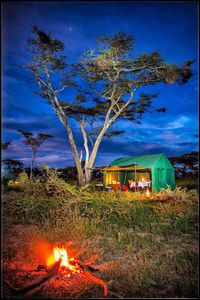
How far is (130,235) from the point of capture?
185 inches

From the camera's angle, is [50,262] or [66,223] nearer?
[50,262]

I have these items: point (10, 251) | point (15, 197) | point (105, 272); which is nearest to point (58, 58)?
point (15, 197)

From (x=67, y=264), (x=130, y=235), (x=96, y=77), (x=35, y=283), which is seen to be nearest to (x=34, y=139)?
(x=96, y=77)

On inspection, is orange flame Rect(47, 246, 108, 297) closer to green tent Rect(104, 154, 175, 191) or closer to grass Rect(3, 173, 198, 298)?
grass Rect(3, 173, 198, 298)

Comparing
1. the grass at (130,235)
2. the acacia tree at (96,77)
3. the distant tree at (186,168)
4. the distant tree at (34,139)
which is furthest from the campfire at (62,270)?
the distant tree at (34,139)

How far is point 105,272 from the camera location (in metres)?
3.17

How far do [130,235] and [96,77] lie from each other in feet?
31.4

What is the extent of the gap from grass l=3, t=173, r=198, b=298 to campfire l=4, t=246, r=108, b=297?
0.64 ft

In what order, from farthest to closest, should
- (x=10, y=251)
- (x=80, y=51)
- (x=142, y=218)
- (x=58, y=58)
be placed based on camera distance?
1. (x=58, y=58)
2. (x=80, y=51)
3. (x=142, y=218)
4. (x=10, y=251)

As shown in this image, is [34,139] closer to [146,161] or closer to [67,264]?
[146,161]

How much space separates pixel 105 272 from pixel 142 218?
2.80 meters

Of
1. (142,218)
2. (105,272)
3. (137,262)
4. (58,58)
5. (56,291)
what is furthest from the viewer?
(58,58)

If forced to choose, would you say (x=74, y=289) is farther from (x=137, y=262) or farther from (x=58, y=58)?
(x=58, y=58)

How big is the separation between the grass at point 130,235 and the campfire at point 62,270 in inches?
7.7
